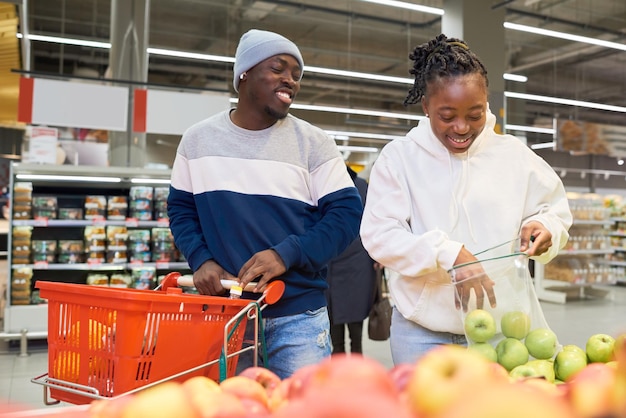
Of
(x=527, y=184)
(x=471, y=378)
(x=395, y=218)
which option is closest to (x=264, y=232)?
(x=395, y=218)

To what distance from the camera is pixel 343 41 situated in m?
14.6

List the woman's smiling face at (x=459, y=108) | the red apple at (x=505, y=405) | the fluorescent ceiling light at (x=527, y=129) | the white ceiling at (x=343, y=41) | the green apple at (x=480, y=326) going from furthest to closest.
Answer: the fluorescent ceiling light at (x=527, y=129)
the white ceiling at (x=343, y=41)
the woman's smiling face at (x=459, y=108)
the green apple at (x=480, y=326)
the red apple at (x=505, y=405)

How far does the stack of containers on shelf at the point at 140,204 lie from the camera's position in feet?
18.5

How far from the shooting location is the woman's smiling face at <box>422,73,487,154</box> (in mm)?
1622

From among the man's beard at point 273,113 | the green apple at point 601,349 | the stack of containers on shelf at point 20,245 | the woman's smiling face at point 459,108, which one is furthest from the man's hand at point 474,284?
the stack of containers on shelf at point 20,245

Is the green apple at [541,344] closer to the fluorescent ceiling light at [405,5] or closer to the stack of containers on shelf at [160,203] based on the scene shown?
the stack of containers on shelf at [160,203]

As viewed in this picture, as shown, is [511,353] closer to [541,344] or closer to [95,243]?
[541,344]

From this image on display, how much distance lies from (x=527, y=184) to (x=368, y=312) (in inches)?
107

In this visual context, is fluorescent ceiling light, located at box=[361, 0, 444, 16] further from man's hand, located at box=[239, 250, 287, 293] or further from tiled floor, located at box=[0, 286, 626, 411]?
man's hand, located at box=[239, 250, 287, 293]

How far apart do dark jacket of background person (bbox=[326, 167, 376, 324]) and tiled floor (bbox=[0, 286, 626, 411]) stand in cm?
126

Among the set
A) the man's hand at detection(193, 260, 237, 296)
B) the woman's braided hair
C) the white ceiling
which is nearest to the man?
the man's hand at detection(193, 260, 237, 296)

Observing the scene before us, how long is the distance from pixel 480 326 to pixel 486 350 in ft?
0.18

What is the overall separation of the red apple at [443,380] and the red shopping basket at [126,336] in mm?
755

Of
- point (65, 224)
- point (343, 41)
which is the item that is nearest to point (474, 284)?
point (65, 224)
